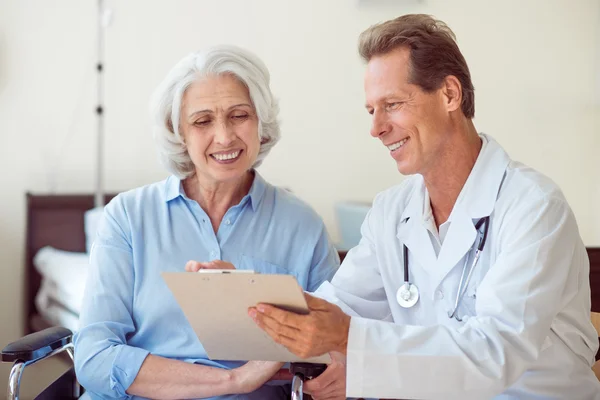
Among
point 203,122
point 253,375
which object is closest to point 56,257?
point 203,122

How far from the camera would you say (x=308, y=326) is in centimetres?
130

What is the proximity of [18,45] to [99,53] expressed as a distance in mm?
412

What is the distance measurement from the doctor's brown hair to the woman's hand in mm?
689

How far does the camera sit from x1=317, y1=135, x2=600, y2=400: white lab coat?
1303 millimetres

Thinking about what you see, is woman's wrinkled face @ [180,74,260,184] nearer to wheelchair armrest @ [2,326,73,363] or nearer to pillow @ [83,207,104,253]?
wheelchair armrest @ [2,326,73,363]

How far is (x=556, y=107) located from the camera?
4.22m

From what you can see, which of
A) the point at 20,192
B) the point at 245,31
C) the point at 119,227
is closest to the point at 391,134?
the point at 119,227

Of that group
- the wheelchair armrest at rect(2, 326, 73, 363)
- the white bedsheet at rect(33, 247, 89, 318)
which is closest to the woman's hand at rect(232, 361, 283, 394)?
the wheelchair armrest at rect(2, 326, 73, 363)

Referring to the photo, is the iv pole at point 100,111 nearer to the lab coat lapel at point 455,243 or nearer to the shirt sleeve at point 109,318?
the shirt sleeve at point 109,318

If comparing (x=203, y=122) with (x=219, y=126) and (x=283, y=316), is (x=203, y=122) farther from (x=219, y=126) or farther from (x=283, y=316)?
(x=283, y=316)

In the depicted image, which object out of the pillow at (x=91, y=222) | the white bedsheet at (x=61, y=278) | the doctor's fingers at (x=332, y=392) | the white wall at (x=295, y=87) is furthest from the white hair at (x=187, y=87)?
the white wall at (x=295, y=87)

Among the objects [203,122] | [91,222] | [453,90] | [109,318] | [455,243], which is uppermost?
[453,90]

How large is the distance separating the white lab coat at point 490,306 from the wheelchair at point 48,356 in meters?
0.20

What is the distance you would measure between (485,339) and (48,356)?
3.38ft
